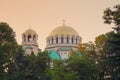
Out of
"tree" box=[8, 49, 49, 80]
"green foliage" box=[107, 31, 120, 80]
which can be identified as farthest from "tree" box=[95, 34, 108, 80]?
"tree" box=[8, 49, 49, 80]

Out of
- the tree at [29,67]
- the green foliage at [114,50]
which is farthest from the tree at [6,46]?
the green foliage at [114,50]

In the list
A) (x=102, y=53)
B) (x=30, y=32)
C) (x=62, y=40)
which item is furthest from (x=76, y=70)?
(x=62, y=40)

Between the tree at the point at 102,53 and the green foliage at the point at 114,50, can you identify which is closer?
the green foliage at the point at 114,50

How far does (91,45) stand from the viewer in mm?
66750

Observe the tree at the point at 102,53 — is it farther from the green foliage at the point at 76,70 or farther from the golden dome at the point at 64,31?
the golden dome at the point at 64,31

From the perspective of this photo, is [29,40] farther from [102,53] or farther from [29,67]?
[102,53]

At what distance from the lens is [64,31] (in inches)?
4759

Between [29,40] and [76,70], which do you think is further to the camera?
[29,40]

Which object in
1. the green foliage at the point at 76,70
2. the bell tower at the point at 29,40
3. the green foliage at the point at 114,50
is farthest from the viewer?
the bell tower at the point at 29,40

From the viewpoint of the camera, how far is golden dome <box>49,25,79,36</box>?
395 ft

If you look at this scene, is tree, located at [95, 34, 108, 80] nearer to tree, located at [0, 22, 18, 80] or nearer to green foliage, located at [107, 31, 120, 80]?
green foliage, located at [107, 31, 120, 80]

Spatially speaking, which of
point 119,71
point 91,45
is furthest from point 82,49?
point 119,71

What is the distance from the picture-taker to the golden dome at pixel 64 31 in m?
120

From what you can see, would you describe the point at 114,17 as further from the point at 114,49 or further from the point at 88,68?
the point at 88,68
